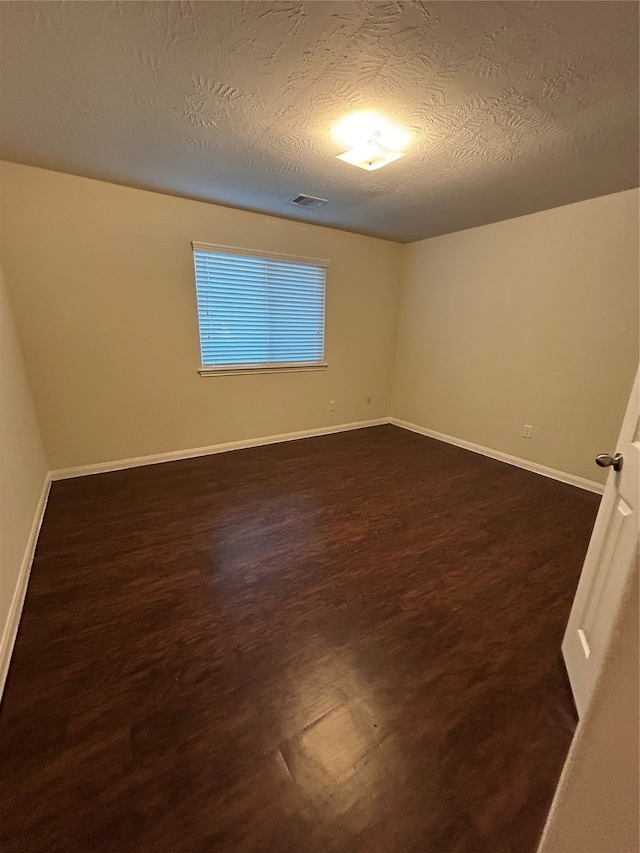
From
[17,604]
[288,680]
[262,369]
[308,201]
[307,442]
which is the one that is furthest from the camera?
[307,442]

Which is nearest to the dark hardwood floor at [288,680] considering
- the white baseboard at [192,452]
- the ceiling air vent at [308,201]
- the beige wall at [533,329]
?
the white baseboard at [192,452]

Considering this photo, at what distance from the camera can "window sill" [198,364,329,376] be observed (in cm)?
350

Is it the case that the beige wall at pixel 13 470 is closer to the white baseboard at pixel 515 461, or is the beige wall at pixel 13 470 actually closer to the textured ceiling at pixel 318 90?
the textured ceiling at pixel 318 90

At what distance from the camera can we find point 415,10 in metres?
1.13

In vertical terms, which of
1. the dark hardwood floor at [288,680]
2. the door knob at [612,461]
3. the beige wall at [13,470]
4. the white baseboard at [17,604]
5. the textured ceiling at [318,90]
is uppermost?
the textured ceiling at [318,90]

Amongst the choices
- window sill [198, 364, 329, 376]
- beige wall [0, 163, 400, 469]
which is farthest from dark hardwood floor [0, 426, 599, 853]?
window sill [198, 364, 329, 376]

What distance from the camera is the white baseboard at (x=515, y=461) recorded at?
306 centimetres

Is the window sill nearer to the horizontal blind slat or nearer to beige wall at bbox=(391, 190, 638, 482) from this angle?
the horizontal blind slat

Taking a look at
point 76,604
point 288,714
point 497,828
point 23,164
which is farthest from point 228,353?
point 497,828

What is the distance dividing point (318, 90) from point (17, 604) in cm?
273

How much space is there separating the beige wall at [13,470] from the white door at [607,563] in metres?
2.17

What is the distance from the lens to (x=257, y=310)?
364 centimetres

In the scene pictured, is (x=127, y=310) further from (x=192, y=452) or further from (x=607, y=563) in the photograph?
(x=607, y=563)

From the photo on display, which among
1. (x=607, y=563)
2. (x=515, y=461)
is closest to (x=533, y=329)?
(x=515, y=461)
